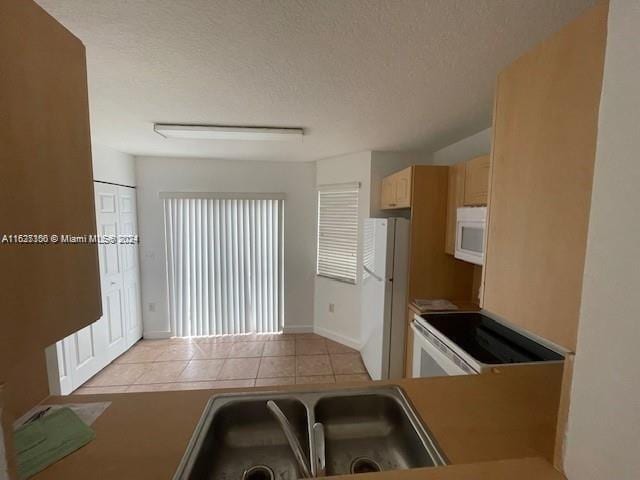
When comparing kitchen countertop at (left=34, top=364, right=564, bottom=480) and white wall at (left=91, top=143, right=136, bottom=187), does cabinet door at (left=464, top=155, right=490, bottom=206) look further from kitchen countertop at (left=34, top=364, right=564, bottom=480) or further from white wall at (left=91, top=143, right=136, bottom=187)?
white wall at (left=91, top=143, right=136, bottom=187)

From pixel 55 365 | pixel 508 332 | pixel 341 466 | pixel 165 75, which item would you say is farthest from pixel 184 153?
pixel 508 332

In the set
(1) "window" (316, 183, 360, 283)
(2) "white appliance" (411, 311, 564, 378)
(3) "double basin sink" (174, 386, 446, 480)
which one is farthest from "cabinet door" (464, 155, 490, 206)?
(3) "double basin sink" (174, 386, 446, 480)

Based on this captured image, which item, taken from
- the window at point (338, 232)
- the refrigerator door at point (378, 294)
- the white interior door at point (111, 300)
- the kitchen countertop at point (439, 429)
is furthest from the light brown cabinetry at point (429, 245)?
the white interior door at point (111, 300)

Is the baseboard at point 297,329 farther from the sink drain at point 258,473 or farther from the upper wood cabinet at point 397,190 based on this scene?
the sink drain at point 258,473

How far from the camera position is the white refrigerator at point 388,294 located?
7.90ft

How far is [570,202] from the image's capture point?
624 mm

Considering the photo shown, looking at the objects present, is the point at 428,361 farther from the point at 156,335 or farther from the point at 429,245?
the point at 156,335

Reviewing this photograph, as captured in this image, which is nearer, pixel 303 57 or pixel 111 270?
pixel 303 57

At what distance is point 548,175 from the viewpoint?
2.22 ft

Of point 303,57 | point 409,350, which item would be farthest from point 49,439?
point 409,350

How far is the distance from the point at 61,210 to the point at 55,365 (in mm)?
1061

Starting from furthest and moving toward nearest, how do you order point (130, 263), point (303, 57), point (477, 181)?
point (130, 263) → point (477, 181) → point (303, 57)

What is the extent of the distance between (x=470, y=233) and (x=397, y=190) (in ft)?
2.83

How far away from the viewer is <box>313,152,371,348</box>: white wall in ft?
10.6
